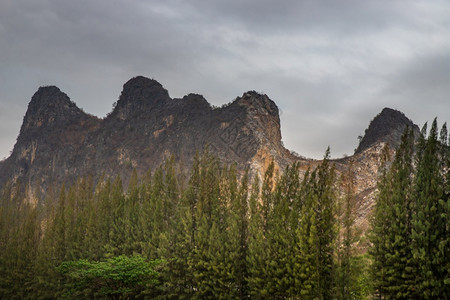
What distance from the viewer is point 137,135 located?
94000mm

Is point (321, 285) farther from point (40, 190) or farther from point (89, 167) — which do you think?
point (40, 190)

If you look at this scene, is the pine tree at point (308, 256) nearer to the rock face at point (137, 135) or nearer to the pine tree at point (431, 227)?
the pine tree at point (431, 227)

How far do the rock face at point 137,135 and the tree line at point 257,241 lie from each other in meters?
25.4

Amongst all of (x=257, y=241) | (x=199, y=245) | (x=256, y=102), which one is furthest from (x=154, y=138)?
(x=257, y=241)

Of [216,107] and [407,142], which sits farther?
[216,107]

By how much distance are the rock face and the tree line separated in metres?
25.4

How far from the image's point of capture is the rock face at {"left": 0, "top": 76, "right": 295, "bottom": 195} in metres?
71.3

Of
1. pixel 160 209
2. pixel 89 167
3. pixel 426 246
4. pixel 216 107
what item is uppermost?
pixel 216 107

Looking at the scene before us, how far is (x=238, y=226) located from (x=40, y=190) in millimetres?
78909

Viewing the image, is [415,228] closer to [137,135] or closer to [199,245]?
[199,245]

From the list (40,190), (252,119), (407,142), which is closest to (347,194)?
(407,142)

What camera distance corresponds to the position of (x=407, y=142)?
26781 mm

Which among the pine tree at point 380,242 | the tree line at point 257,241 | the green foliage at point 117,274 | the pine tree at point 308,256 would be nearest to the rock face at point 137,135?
the tree line at point 257,241

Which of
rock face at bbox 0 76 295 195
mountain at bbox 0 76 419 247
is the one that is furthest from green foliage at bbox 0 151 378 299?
rock face at bbox 0 76 295 195
